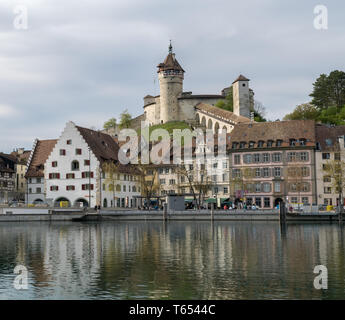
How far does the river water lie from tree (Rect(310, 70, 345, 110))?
79.0 m

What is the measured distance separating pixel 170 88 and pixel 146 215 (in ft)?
306

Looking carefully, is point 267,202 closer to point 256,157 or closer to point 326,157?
point 256,157

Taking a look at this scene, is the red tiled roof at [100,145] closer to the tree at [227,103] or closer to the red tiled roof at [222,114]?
the red tiled roof at [222,114]

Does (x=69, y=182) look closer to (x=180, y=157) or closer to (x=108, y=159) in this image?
(x=108, y=159)

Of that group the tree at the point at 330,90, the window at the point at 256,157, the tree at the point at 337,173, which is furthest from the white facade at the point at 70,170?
the tree at the point at 330,90

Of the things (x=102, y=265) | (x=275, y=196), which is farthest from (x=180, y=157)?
(x=102, y=265)

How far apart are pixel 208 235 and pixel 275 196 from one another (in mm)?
37426

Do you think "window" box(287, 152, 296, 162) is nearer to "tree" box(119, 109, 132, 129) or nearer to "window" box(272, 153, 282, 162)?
"window" box(272, 153, 282, 162)

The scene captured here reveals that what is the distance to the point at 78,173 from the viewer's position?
91.4 metres

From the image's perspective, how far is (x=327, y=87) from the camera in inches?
4791

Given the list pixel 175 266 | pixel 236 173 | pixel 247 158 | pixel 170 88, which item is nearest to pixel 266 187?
pixel 236 173

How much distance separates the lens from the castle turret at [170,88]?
532 feet

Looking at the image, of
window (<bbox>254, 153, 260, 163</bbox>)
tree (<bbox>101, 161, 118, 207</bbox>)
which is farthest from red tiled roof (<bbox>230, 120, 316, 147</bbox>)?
tree (<bbox>101, 161, 118, 207</bbox>)

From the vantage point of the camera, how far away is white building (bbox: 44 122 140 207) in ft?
297
